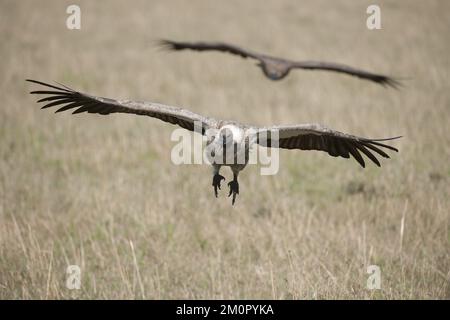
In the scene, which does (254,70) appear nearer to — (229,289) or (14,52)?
(14,52)

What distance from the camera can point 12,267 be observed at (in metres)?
5.57

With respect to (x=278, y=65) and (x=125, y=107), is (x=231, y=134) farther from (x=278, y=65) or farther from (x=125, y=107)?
(x=278, y=65)

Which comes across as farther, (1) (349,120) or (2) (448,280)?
(1) (349,120)

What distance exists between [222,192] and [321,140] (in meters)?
2.61

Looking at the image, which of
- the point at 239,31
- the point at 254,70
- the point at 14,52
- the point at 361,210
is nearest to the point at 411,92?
the point at 254,70

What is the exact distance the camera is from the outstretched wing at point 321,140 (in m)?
4.48

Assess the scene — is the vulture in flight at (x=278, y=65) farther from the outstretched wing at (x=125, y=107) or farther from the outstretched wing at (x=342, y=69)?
the outstretched wing at (x=125, y=107)

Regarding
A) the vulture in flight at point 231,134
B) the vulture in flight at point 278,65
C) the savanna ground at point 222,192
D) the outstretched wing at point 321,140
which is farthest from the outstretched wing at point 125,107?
the vulture in flight at point 278,65

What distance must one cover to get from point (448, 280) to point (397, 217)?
152cm

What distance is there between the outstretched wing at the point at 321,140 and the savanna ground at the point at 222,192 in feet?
3.42

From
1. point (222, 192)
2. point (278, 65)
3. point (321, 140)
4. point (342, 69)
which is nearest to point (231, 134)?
point (321, 140)

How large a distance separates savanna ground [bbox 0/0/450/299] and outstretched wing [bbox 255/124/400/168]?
1.04 meters

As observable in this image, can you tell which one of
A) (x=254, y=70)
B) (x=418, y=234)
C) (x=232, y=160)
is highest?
(x=254, y=70)

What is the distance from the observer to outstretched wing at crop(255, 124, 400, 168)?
4.48 meters
